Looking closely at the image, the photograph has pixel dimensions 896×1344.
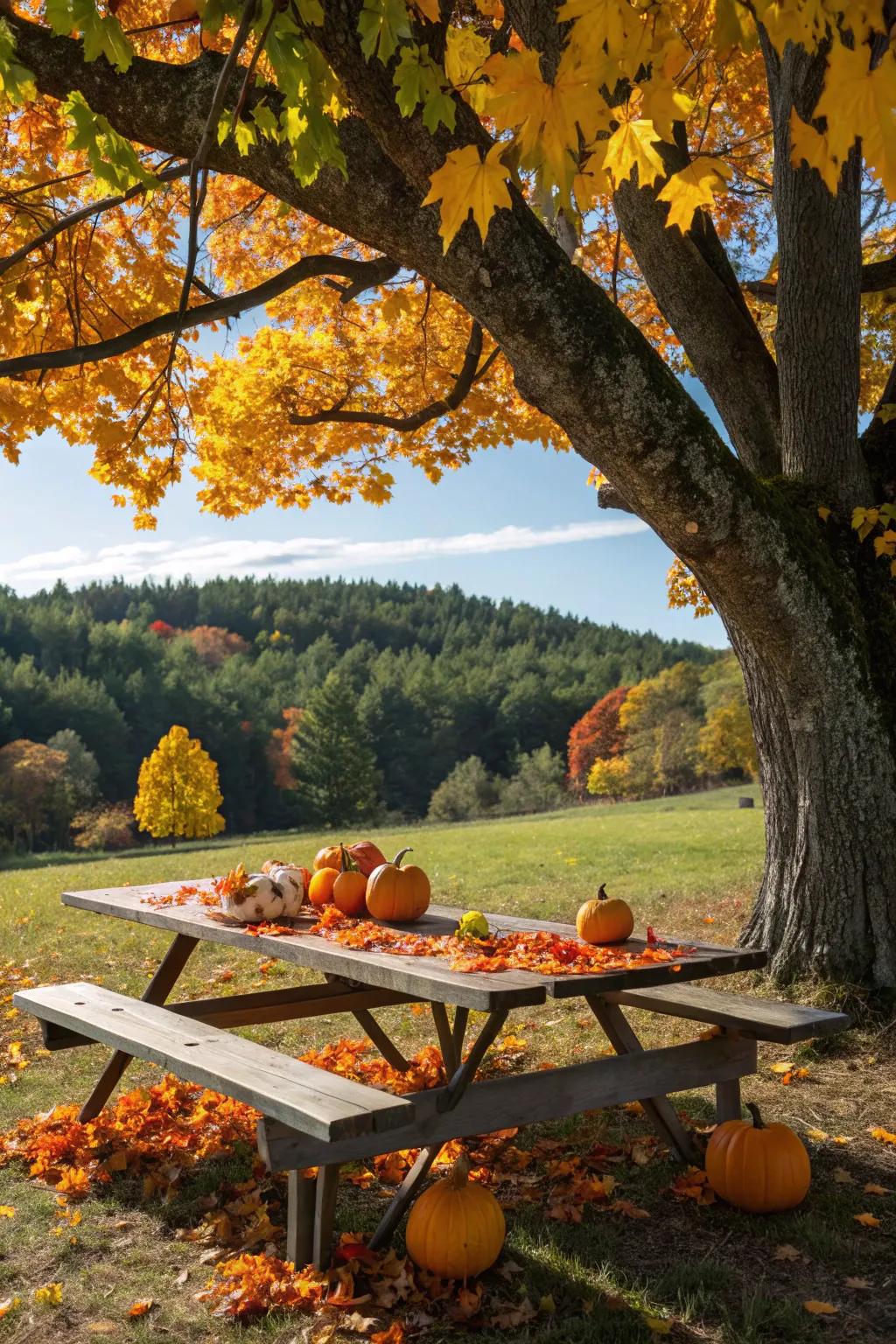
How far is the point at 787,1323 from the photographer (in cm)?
336

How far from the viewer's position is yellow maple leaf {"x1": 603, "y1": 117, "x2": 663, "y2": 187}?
10.5ft

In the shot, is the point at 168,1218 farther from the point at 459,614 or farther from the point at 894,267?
the point at 459,614

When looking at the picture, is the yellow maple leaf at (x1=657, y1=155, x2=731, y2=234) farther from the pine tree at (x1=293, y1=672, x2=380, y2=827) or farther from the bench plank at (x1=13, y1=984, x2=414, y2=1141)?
the pine tree at (x1=293, y1=672, x2=380, y2=827)

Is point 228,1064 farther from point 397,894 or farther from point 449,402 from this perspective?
point 449,402

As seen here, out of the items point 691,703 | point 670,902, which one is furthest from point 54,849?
point 670,902

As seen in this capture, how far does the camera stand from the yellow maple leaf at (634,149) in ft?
10.5

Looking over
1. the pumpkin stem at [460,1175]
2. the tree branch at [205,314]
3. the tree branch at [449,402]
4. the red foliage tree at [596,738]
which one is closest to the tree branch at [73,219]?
the tree branch at [205,314]

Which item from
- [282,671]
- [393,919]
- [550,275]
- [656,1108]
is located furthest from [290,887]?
[282,671]

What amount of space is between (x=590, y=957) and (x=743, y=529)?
96.5 inches

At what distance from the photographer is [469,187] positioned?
306cm

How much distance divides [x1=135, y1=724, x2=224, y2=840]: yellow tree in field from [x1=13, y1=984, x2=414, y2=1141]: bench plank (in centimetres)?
4617

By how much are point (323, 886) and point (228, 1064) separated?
5.12 feet

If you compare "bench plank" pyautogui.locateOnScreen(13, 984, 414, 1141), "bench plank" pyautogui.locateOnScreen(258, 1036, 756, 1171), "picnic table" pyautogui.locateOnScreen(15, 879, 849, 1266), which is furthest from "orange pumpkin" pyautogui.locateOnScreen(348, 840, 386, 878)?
"bench plank" pyautogui.locateOnScreen(258, 1036, 756, 1171)

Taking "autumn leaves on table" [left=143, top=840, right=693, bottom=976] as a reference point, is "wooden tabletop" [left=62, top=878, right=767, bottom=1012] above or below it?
below
